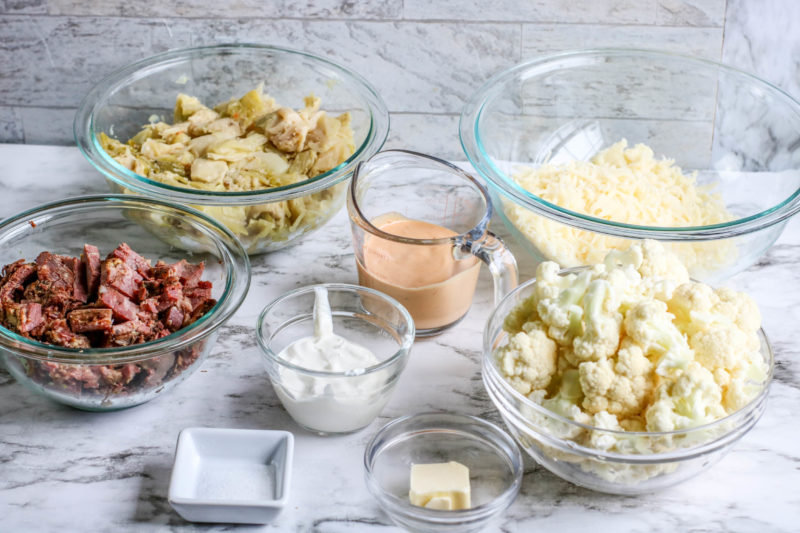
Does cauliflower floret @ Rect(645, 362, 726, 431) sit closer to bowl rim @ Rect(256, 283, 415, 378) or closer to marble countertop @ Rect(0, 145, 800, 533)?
marble countertop @ Rect(0, 145, 800, 533)

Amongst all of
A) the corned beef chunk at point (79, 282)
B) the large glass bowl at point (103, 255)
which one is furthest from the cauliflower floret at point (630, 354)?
the corned beef chunk at point (79, 282)

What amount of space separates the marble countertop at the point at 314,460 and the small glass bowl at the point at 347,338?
0.24ft

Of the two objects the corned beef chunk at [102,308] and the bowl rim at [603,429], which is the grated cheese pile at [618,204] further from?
the corned beef chunk at [102,308]

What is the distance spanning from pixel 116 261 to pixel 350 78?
768mm

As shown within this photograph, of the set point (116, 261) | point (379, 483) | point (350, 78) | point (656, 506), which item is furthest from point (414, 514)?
point (350, 78)

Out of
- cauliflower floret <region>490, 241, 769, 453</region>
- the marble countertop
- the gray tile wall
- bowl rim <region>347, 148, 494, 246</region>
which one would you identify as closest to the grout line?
the gray tile wall

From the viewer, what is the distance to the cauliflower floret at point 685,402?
4.13 ft

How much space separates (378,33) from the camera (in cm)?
208

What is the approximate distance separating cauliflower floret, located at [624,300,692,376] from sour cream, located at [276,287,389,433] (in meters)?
0.41

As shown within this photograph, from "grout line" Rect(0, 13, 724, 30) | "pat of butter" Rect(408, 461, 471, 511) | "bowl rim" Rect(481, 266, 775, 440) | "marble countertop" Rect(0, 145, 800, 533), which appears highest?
"grout line" Rect(0, 13, 724, 30)

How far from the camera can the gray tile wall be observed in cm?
203

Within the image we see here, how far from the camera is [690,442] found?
1266 mm

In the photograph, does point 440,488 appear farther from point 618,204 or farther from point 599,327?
point 618,204

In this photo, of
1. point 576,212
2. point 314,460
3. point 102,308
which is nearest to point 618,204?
point 576,212
